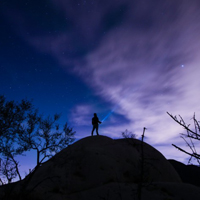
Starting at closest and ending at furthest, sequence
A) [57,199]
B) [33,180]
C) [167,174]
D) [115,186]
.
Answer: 1. [57,199]
2. [115,186]
3. [33,180]
4. [167,174]

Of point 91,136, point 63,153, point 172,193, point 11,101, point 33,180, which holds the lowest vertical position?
point 172,193

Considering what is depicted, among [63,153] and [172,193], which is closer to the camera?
[172,193]

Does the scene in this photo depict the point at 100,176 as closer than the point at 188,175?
Yes

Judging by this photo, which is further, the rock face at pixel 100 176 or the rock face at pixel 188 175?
the rock face at pixel 188 175

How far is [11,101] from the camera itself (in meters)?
17.4

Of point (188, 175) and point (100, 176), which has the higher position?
point (188, 175)

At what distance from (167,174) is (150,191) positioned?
6367mm

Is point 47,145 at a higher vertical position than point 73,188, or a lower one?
higher

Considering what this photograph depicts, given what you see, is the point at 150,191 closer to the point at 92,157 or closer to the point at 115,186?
the point at 115,186

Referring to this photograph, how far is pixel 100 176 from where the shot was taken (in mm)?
12688

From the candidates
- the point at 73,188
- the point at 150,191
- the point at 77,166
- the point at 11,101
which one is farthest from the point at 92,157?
the point at 11,101

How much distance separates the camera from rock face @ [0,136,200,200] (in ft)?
35.4

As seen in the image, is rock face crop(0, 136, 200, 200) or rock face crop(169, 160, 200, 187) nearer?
rock face crop(0, 136, 200, 200)

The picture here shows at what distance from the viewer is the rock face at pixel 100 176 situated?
10.8 m
